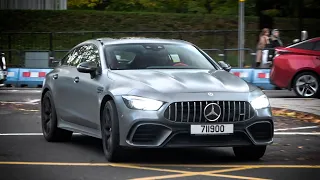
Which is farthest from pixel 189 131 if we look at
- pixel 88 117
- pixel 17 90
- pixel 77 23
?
pixel 77 23

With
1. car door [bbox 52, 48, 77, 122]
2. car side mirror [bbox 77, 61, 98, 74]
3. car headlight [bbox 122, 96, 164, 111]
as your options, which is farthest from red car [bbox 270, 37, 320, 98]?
car headlight [bbox 122, 96, 164, 111]

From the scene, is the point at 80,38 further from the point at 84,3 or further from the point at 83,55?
the point at 83,55

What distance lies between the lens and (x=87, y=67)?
411 inches

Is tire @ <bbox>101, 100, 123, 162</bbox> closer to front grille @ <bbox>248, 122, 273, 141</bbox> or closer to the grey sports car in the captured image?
the grey sports car

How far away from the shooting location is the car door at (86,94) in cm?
1035

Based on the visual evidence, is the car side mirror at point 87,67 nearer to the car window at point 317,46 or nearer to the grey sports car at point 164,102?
the grey sports car at point 164,102

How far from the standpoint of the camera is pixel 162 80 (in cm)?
966

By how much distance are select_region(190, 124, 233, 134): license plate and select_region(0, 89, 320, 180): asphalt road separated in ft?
1.31

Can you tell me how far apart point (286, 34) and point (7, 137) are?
2519 cm

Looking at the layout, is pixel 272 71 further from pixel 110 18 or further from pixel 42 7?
pixel 42 7

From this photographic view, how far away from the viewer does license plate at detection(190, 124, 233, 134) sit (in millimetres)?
9211

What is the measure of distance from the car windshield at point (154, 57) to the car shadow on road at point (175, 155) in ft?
3.52

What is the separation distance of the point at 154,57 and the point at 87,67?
34.4 inches

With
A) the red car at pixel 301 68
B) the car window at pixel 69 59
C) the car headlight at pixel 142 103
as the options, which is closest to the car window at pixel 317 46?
the red car at pixel 301 68
